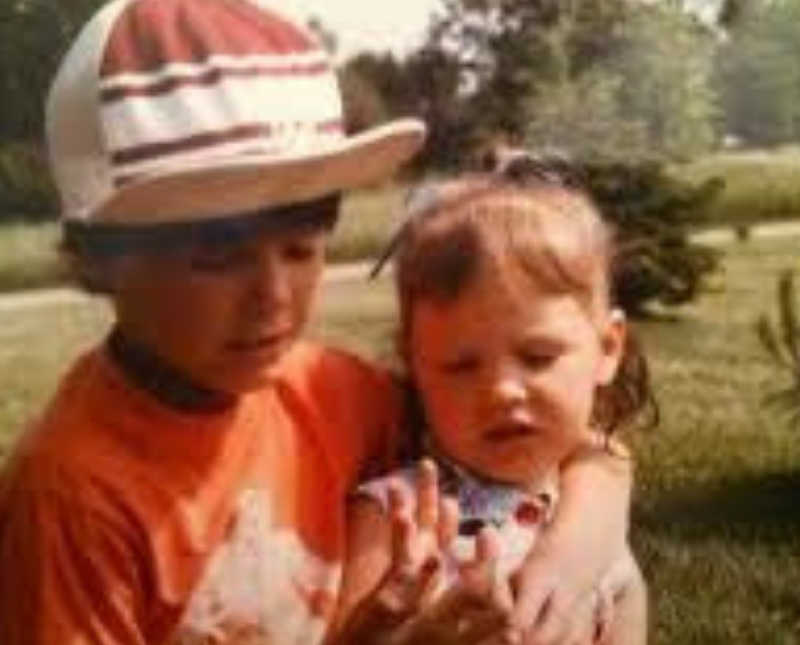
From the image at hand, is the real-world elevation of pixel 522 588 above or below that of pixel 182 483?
below

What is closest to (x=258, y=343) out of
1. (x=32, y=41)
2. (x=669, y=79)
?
(x=669, y=79)

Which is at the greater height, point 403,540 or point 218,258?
point 218,258

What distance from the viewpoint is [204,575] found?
2662 millimetres

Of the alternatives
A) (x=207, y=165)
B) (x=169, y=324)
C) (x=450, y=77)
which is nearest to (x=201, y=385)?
(x=169, y=324)

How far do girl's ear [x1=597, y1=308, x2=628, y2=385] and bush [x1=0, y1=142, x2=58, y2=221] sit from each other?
16168mm

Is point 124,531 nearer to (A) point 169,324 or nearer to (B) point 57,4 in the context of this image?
(A) point 169,324

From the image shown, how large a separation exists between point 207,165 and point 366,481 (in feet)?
2.06

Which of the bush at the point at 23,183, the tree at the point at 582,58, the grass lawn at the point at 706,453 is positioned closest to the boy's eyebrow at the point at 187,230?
the grass lawn at the point at 706,453

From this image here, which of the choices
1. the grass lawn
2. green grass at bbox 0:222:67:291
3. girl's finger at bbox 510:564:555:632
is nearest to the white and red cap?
girl's finger at bbox 510:564:555:632

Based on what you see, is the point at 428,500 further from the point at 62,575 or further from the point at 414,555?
the point at 62,575

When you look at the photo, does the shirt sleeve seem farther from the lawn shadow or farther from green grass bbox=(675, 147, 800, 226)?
green grass bbox=(675, 147, 800, 226)

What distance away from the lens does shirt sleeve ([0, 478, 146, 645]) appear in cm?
249

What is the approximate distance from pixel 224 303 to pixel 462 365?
1.72ft

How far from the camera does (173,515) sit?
2609 mm
